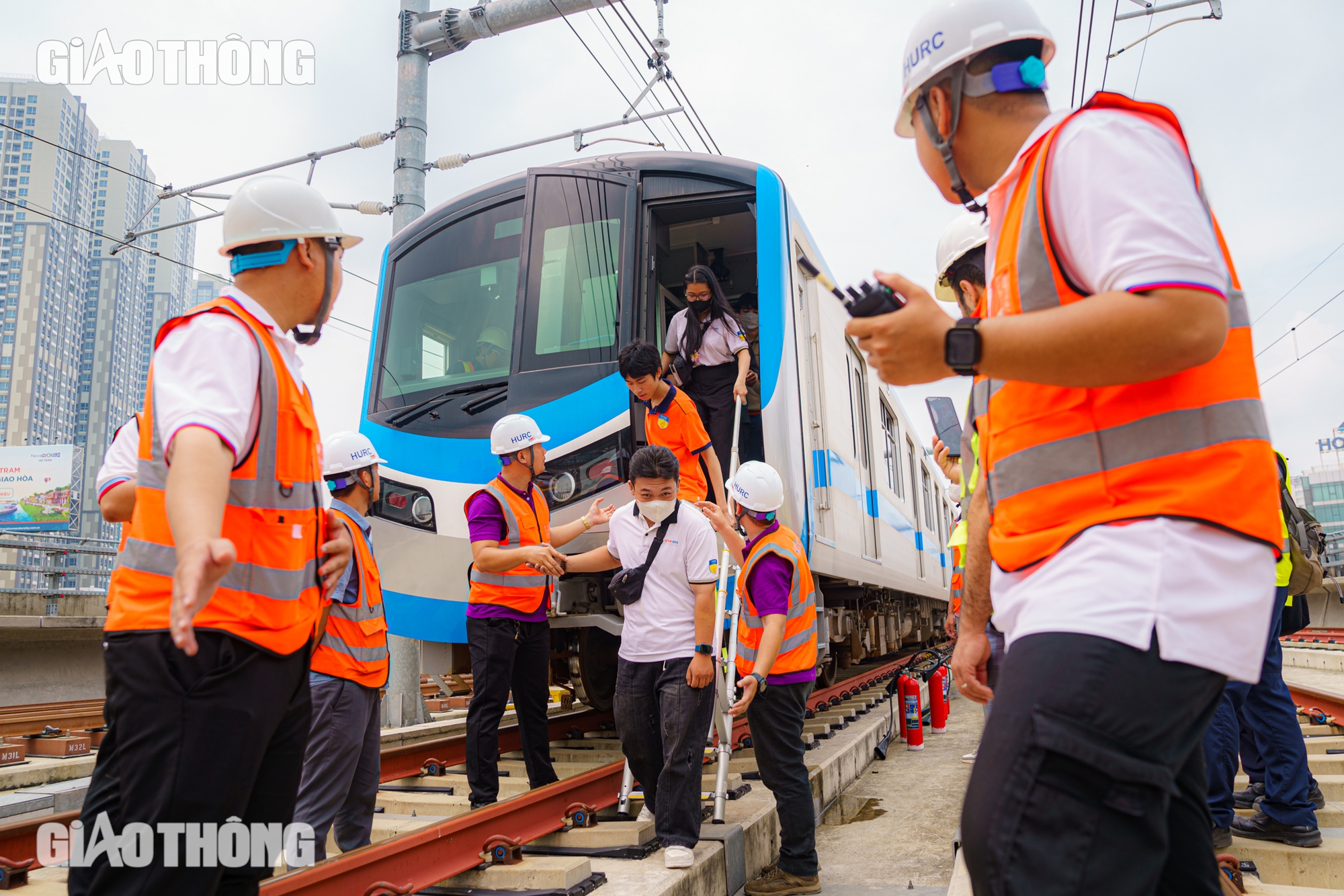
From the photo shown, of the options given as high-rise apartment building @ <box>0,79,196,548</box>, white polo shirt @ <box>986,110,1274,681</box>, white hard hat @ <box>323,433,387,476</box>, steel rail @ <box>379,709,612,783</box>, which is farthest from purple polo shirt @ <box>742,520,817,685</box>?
high-rise apartment building @ <box>0,79,196,548</box>

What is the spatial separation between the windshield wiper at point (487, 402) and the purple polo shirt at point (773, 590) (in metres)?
2.00

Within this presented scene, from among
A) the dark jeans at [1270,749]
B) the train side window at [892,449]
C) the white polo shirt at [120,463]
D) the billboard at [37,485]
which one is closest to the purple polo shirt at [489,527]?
the white polo shirt at [120,463]

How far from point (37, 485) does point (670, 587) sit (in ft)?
90.0

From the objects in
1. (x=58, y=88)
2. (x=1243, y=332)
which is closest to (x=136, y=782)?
(x=1243, y=332)

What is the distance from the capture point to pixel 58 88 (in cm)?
2175

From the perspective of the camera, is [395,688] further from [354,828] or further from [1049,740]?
[1049,740]

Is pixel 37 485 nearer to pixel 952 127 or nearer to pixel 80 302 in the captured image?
pixel 80 302

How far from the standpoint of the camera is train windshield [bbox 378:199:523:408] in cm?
579

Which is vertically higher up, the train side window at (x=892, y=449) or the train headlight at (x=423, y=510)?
the train side window at (x=892, y=449)

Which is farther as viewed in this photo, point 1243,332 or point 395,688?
point 395,688

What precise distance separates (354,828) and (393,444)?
2.45 metres

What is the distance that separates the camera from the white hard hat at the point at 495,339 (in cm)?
569

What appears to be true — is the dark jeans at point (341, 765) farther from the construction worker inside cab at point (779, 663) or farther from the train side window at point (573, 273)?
the train side window at point (573, 273)

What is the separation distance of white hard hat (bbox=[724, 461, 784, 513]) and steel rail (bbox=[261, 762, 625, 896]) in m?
1.64
